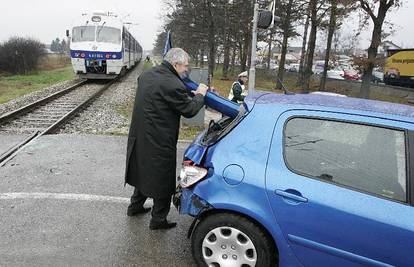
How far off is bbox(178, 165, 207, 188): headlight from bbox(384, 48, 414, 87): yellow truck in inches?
1115

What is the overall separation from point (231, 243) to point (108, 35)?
64.7 feet

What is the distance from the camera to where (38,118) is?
36.4ft

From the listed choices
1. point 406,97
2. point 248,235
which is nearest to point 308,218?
point 248,235

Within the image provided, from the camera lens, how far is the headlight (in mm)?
3545

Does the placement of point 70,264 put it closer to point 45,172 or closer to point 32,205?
point 32,205

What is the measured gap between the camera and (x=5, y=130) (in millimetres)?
9344

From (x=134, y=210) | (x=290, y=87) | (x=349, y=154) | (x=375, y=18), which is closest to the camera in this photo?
(x=349, y=154)

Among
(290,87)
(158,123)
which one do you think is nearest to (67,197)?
(158,123)

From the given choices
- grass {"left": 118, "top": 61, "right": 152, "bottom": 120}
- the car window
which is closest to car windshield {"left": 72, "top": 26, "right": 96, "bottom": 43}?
grass {"left": 118, "top": 61, "right": 152, "bottom": 120}

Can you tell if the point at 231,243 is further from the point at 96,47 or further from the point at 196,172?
the point at 96,47

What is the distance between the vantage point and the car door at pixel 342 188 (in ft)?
9.52

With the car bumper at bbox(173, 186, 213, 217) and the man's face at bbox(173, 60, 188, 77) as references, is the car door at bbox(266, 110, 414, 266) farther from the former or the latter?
the man's face at bbox(173, 60, 188, 77)

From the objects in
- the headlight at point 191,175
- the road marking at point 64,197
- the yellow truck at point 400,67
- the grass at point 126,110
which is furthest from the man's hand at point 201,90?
the yellow truck at point 400,67

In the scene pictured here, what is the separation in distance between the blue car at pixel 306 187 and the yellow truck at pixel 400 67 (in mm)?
28161
